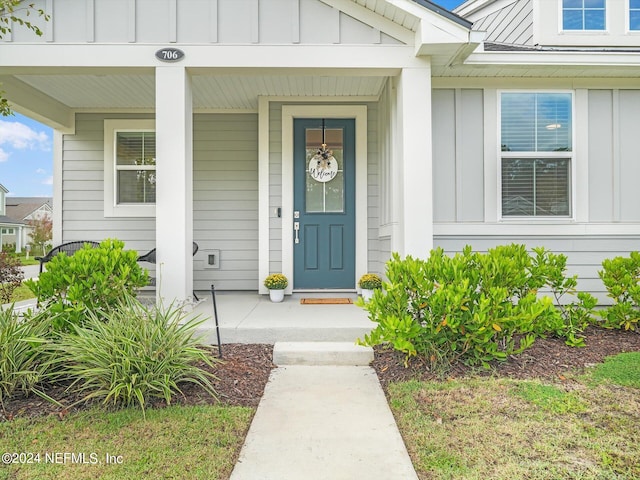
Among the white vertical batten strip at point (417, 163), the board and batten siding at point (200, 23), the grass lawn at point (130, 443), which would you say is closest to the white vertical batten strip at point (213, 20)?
the board and batten siding at point (200, 23)

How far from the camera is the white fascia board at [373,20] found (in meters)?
3.97

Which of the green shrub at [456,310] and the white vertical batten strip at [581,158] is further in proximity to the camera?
the white vertical batten strip at [581,158]

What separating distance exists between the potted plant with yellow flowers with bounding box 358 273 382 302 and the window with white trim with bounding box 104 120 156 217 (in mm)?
3192

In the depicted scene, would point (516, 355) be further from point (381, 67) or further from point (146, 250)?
point (146, 250)

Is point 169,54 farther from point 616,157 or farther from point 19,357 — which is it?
point 616,157

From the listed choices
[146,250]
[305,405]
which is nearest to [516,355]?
[305,405]

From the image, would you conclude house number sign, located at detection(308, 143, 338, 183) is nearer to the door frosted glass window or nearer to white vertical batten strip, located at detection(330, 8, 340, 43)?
the door frosted glass window

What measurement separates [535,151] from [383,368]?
3.19m

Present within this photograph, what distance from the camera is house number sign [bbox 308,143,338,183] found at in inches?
219

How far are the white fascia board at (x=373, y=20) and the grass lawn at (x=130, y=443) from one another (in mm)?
3567

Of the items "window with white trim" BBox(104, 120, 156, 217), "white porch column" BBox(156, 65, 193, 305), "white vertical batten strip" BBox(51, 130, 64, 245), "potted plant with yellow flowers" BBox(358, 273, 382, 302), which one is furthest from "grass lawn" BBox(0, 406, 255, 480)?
"white vertical batten strip" BBox(51, 130, 64, 245)

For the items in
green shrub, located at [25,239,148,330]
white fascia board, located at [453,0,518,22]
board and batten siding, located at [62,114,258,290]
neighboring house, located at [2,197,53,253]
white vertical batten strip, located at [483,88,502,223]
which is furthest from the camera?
neighboring house, located at [2,197,53,253]

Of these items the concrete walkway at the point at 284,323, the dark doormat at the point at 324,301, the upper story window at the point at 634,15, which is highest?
the upper story window at the point at 634,15

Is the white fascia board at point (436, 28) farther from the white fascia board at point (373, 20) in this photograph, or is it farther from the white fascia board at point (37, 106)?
the white fascia board at point (37, 106)
